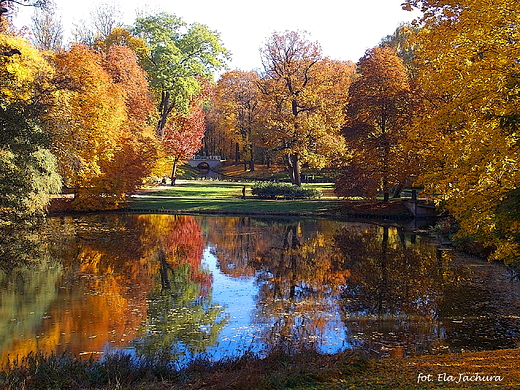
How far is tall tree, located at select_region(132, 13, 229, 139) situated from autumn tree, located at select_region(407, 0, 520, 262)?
36.4 metres

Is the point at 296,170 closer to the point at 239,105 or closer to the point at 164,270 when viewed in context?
the point at 239,105

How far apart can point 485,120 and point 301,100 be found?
103 feet

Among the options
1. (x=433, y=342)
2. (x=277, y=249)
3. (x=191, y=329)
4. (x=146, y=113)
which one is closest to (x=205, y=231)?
(x=277, y=249)

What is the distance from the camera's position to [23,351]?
30.8ft

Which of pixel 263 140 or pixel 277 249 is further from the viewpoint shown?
pixel 263 140

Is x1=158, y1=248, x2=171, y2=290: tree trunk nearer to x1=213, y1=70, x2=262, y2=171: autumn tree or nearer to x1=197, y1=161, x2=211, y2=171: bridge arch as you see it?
x1=213, y1=70, x2=262, y2=171: autumn tree

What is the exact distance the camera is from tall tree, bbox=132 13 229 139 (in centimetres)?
4597

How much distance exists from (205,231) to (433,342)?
18120 mm

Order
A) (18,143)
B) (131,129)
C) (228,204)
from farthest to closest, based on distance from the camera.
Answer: (131,129) → (228,204) → (18,143)

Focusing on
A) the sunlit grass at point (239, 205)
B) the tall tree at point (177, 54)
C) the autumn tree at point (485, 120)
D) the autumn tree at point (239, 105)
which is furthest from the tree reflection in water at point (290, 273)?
the autumn tree at point (239, 105)

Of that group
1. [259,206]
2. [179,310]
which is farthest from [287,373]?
[259,206]

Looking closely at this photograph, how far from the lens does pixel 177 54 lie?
46188 mm

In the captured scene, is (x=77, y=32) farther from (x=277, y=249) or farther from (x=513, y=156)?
(x=513, y=156)

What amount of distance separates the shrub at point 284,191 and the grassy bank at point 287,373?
3160 cm
